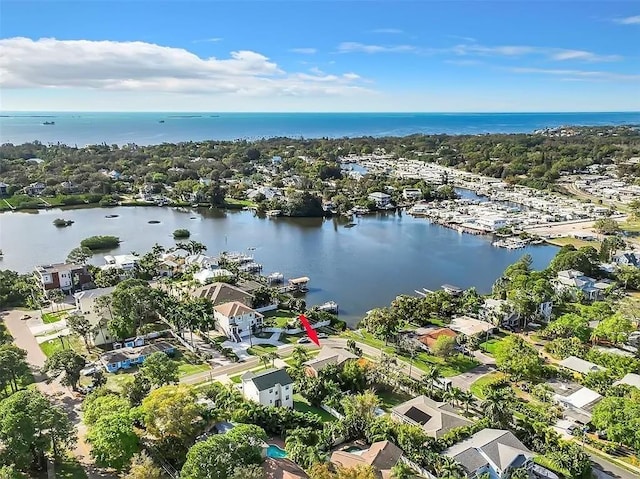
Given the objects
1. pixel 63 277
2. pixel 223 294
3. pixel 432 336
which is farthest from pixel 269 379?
pixel 63 277

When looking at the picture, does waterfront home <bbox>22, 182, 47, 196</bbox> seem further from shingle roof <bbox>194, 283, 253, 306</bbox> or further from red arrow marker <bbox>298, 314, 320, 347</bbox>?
red arrow marker <bbox>298, 314, 320, 347</bbox>

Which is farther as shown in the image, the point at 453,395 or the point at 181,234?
the point at 181,234

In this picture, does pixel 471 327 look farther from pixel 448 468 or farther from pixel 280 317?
pixel 448 468

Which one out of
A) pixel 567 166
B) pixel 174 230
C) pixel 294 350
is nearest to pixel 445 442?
pixel 294 350

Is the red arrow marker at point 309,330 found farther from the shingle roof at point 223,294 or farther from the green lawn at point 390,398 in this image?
the green lawn at point 390,398

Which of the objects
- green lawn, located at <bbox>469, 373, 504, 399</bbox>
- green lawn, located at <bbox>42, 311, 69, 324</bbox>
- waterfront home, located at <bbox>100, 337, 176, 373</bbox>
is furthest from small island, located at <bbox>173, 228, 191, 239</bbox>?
green lawn, located at <bbox>469, 373, 504, 399</bbox>
